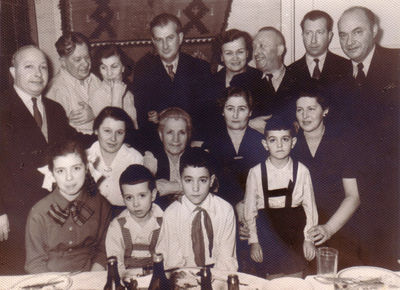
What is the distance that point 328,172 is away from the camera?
1787mm

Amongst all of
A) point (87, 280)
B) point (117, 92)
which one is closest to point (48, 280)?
point (87, 280)

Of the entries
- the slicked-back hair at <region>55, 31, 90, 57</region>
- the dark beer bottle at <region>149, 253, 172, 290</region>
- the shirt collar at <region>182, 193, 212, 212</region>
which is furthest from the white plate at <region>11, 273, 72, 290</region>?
the slicked-back hair at <region>55, 31, 90, 57</region>

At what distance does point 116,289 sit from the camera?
1161 mm

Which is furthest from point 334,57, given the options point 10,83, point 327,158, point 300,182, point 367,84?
point 10,83

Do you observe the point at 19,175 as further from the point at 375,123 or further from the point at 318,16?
the point at 375,123

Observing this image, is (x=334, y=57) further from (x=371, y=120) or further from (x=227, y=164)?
(x=227, y=164)

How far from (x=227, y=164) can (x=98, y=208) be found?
23.6 inches

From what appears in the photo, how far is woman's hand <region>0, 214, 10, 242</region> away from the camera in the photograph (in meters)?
1.75

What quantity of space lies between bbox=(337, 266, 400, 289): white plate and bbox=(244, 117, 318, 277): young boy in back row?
1.51 ft

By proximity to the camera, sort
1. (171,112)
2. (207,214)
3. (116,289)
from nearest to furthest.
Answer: (116,289) < (207,214) < (171,112)

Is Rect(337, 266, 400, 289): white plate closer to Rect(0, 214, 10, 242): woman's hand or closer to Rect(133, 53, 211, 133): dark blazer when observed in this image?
Rect(133, 53, 211, 133): dark blazer

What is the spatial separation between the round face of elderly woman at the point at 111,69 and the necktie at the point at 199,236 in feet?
2.26

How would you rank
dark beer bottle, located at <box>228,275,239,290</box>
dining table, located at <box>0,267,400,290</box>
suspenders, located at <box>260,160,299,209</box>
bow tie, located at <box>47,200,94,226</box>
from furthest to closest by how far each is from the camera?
suspenders, located at <box>260,160,299,209</box>, bow tie, located at <box>47,200,94,226</box>, dining table, located at <box>0,267,400,290</box>, dark beer bottle, located at <box>228,275,239,290</box>

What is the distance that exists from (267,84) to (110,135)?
2.42ft
